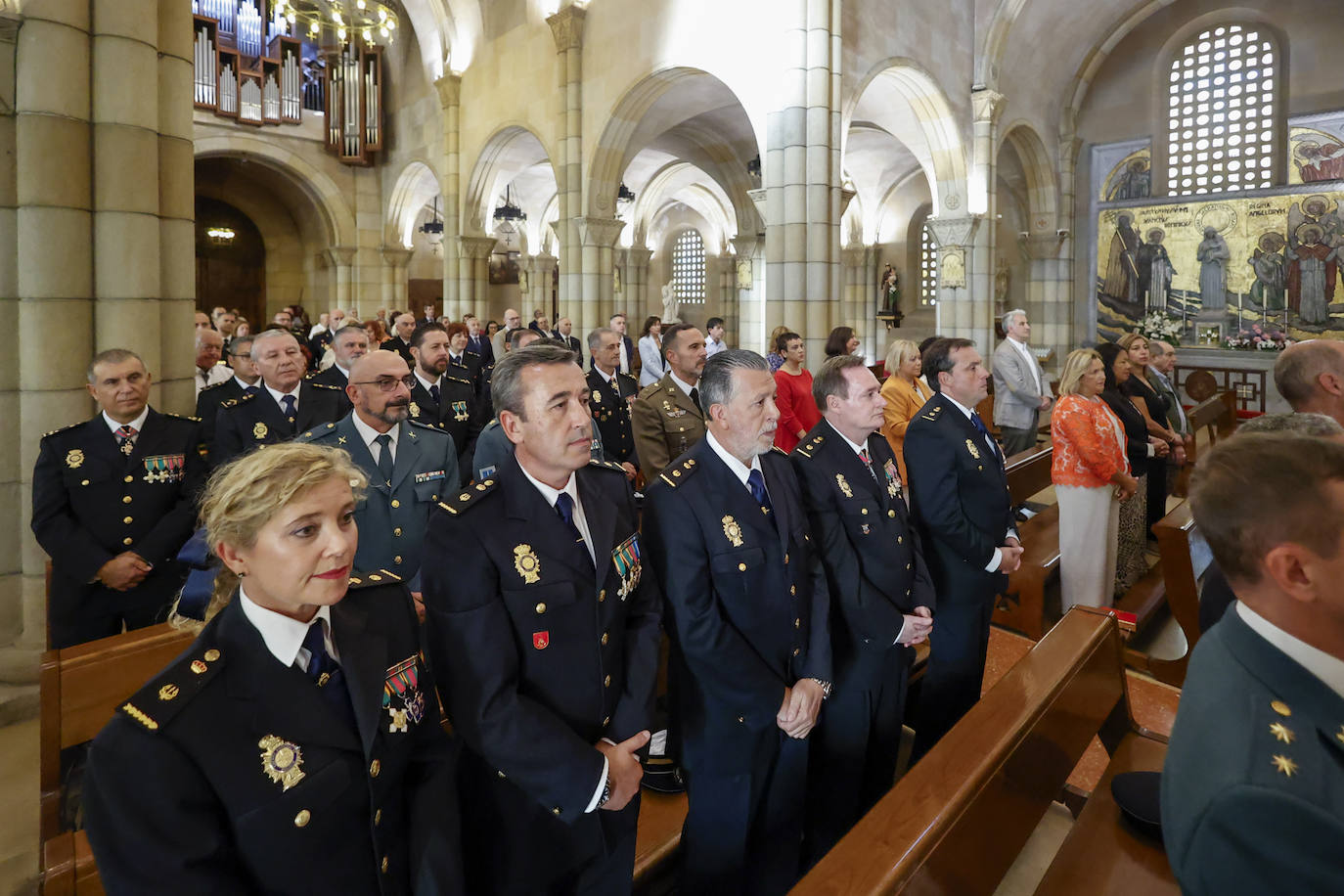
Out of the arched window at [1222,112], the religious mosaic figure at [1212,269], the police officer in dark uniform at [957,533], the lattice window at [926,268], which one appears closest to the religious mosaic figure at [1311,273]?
the religious mosaic figure at [1212,269]

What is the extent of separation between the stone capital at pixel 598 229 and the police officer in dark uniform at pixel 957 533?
29.5ft

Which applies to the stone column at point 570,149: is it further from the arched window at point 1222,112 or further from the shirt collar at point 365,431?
the arched window at point 1222,112

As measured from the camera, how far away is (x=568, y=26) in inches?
438

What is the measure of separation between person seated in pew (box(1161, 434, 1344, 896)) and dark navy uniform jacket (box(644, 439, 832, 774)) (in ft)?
3.61

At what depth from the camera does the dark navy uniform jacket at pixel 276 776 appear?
1.15 meters

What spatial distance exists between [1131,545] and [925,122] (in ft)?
26.7

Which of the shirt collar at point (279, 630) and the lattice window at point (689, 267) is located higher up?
the lattice window at point (689, 267)

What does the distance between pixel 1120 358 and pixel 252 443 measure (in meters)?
5.21

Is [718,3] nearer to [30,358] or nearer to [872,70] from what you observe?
[872,70]

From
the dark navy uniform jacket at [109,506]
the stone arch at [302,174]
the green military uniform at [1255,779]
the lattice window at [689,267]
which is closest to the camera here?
the green military uniform at [1255,779]

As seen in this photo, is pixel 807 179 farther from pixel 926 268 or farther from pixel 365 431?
pixel 926 268

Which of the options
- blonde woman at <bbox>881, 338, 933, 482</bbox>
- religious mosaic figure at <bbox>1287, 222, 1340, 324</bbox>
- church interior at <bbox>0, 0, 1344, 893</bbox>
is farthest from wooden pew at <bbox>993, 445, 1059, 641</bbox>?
religious mosaic figure at <bbox>1287, 222, 1340, 324</bbox>

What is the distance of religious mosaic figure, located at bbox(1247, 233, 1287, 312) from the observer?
12312 mm

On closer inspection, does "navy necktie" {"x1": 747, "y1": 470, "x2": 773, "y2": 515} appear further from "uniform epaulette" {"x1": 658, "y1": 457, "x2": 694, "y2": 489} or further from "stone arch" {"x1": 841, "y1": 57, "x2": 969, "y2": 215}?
"stone arch" {"x1": 841, "y1": 57, "x2": 969, "y2": 215}
